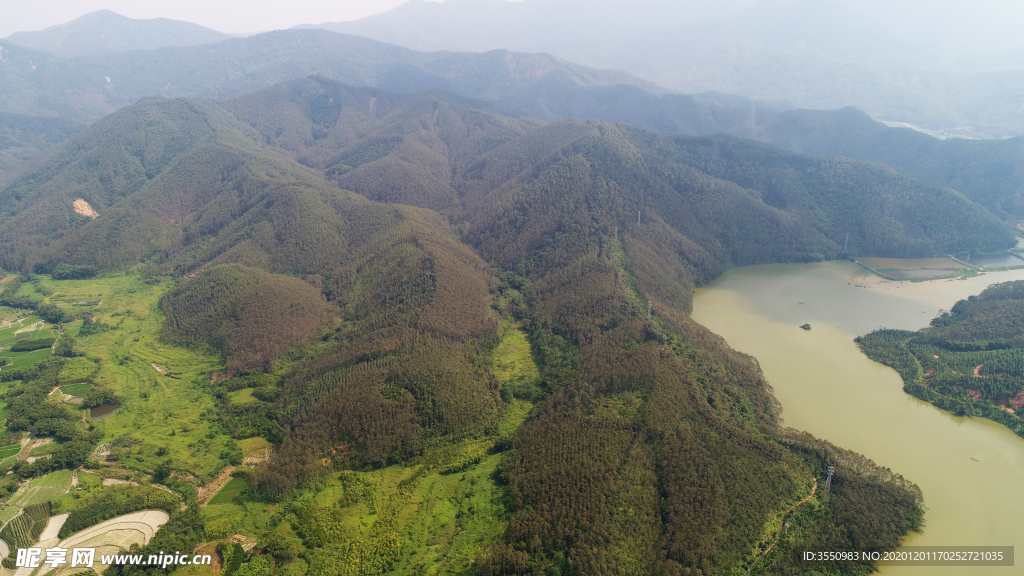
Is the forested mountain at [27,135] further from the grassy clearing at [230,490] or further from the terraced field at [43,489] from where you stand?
the grassy clearing at [230,490]

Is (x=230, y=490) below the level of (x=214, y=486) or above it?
above

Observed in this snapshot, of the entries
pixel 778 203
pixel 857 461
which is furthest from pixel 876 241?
pixel 857 461

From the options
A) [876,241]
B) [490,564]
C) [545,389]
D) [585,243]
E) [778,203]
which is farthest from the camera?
[778,203]

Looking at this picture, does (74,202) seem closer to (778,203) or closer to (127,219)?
(127,219)

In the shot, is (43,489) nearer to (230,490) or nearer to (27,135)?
(230,490)

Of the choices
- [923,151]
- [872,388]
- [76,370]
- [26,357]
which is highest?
[923,151]

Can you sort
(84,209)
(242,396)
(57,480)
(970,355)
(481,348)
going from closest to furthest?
1. (57,480)
2. (970,355)
3. (242,396)
4. (481,348)
5. (84,209)

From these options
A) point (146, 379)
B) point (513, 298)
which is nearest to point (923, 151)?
point (513, 298)

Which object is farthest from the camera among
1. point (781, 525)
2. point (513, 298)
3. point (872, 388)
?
point (513, 298)
